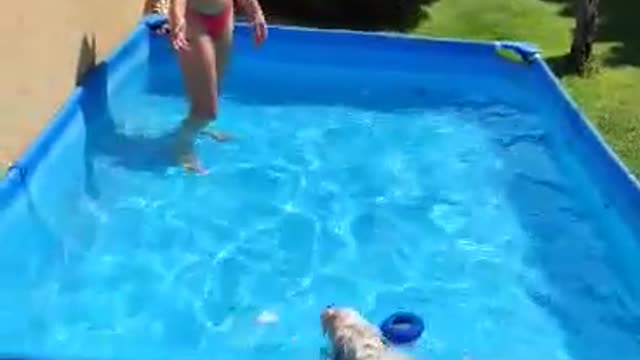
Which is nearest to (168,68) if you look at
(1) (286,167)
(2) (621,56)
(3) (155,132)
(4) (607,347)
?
(3) (155,132)

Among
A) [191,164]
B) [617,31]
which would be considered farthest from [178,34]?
[617,31]

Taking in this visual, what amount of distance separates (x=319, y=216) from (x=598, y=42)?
3.97 metres

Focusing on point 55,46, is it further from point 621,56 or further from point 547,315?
point 621,56

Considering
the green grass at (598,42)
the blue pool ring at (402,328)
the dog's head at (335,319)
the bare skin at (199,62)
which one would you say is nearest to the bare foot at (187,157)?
the bare skin at (199,62)

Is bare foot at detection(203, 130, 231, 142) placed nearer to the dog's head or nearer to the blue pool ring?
the blue pool ring

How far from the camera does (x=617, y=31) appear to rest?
939 centimetres

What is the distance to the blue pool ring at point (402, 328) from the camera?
4.70m

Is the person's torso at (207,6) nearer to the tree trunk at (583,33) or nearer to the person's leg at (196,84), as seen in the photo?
the person's leg at (196,84)

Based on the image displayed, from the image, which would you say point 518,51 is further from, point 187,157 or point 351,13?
point 187,157

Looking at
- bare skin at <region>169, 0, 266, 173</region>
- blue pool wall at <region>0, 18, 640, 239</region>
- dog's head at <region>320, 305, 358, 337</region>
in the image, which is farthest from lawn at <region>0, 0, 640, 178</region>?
dog's head at <region>320, 305, 358, 337</region>

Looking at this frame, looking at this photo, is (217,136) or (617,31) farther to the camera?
(617,31)

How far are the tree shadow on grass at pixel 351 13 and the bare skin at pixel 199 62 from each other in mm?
2521

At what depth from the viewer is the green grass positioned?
7.55 m

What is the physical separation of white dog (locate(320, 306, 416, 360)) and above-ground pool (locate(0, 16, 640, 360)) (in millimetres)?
681
